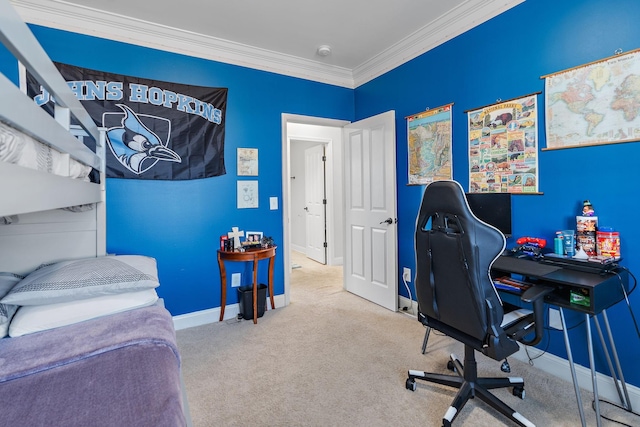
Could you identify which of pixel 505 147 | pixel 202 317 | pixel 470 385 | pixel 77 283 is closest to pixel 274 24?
pixel 505 147

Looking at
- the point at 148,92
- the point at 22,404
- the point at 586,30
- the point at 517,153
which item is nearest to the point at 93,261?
the point at 22,404

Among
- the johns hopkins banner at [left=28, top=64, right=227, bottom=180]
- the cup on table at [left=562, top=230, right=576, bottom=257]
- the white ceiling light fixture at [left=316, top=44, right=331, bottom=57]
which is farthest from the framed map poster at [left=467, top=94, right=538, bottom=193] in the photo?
the johns hopkins banner at [left=28, top=64, right=227, bottom=180]

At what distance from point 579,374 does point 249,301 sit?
2537 mm

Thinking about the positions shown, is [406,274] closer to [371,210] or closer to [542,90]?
[371,210]

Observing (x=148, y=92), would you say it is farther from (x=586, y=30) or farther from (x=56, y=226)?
(x=586, y=30)

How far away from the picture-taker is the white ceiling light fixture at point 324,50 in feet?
10.2

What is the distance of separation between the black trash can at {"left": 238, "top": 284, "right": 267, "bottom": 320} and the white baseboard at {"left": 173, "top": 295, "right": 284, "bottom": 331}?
0.32 feet

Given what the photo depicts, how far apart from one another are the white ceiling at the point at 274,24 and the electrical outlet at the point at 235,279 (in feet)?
6.96

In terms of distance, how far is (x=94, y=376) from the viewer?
0.94 m

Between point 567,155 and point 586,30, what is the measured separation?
2.42ft

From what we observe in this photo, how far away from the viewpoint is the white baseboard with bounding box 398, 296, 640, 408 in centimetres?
177

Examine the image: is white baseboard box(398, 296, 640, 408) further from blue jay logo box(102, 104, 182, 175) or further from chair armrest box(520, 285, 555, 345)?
blue jay logo box(102, 104, 182, 175)

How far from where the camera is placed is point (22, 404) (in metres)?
0.82

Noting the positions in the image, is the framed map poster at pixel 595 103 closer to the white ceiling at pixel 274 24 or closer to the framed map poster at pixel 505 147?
the framed map poster at pixel 505 147
